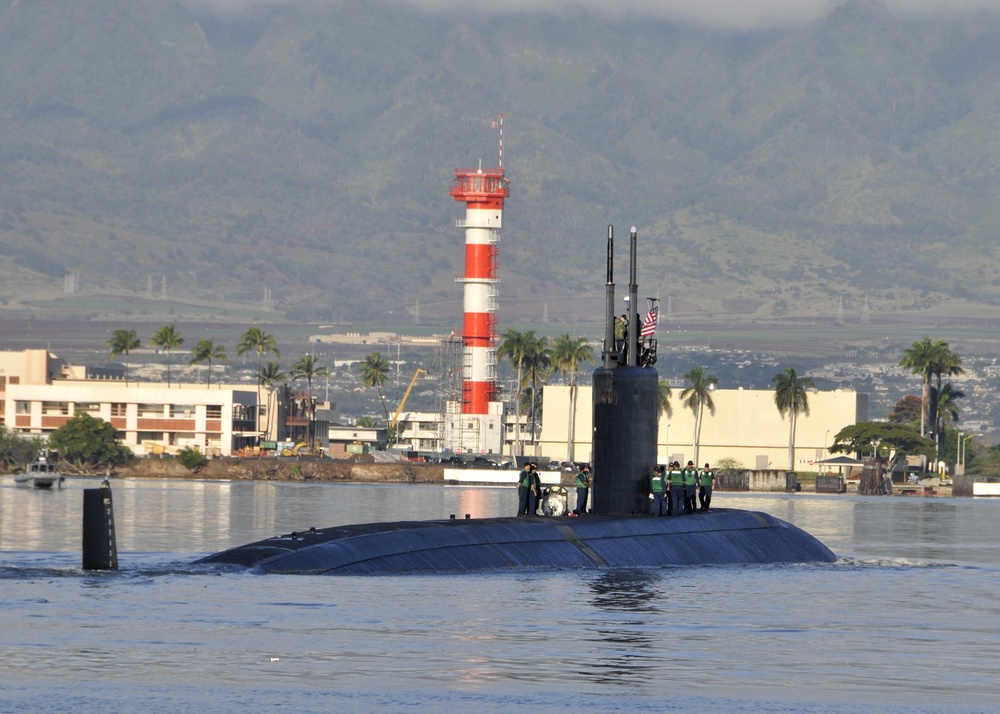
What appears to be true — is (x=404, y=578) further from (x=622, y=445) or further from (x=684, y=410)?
(x=684, y=410)

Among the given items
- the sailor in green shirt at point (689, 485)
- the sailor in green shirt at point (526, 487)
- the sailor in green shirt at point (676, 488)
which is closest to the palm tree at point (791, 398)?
the sailor in green shirt at point (689, 485)

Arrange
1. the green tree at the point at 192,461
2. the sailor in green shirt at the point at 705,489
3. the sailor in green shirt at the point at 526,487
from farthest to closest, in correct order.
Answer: the green tree at the point at 192,461 < the sailor in green shirt at the point at 705,489 < the sailor in green shirt at the point at 526,487

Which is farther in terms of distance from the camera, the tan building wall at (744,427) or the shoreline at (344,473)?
the tan building wall at (744,427)

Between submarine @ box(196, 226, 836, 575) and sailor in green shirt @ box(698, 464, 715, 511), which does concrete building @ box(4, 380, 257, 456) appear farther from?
submarine @ box(196, 226, 836, 575)

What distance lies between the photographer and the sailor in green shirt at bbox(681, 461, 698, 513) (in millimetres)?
41625

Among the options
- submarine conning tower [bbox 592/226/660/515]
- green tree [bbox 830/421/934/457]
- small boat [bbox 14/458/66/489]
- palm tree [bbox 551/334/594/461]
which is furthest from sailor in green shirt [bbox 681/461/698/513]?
palm tree [bbox 551/334/594/461]

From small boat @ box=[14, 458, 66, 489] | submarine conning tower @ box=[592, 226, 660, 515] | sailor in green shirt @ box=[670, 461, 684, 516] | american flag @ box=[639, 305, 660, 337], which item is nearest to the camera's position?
submarine conning tower @ box=[592, 226, 660, 515]

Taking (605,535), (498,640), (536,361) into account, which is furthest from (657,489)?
(536,361)

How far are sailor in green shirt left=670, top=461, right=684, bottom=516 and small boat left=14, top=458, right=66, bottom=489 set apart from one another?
255 feet

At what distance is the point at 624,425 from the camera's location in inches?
1517

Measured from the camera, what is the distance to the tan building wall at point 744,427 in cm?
16588

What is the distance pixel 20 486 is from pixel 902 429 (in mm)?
84398

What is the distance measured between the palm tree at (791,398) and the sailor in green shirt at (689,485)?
118074 millimetres

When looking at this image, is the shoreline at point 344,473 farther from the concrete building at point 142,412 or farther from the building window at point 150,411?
the building window at point 150,411
